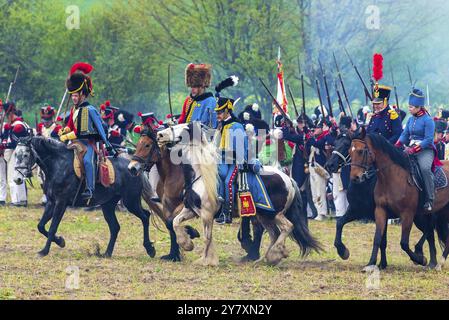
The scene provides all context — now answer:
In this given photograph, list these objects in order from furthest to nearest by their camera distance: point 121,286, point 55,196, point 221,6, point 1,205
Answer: point 221,6
point 1,205
point 55,196
point 121,286

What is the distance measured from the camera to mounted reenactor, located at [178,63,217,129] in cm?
1516

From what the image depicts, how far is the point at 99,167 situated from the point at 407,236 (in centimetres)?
455

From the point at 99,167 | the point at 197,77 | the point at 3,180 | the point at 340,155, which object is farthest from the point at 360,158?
the point at 3,180

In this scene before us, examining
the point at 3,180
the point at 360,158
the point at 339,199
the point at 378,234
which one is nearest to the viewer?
the point at 360,158

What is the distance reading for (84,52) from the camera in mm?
39844

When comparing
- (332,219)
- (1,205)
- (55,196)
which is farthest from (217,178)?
(1,205)

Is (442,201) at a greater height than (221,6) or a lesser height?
lesser

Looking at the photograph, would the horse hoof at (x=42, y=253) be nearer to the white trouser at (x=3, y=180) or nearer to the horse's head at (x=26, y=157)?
the horse's head at (x=26, y=157)

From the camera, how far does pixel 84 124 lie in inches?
612

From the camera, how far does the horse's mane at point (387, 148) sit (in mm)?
14188

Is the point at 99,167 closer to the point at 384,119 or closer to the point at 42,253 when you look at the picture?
the point at 42,253

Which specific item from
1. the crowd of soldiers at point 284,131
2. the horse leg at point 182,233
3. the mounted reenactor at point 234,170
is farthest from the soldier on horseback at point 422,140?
the horse leg at point 182,233

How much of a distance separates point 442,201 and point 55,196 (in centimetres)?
537
